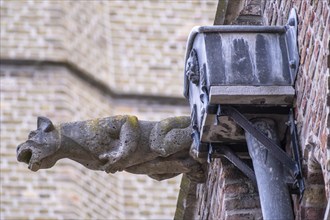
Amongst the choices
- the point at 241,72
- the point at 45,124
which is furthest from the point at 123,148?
the point at 241,72

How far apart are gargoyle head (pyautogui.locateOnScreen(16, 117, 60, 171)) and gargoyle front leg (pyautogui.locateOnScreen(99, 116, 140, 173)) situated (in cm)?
24

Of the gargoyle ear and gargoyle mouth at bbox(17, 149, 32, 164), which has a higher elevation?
the gargoyle ear

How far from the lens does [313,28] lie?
917cm

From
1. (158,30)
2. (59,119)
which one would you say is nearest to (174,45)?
(158,30)

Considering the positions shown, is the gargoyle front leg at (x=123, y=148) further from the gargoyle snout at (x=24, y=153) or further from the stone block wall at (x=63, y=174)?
the stone block wall at (x=63, y=174)

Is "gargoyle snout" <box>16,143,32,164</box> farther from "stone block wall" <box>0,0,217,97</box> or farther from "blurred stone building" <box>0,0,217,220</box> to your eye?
"stone block wall" <box>0,0,217,97</box>

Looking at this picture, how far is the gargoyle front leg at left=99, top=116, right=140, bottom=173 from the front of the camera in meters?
10.2

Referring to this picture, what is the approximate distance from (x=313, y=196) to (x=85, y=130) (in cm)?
152

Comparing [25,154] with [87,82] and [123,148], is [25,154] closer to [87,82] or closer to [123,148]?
[123,148]

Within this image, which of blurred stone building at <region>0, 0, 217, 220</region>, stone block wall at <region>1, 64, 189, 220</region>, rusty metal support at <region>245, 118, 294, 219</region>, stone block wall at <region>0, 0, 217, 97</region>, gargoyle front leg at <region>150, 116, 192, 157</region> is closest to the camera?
rusty metal support at <region>245, 118, 294, 219</region>

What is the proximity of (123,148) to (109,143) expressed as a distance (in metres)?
0.08

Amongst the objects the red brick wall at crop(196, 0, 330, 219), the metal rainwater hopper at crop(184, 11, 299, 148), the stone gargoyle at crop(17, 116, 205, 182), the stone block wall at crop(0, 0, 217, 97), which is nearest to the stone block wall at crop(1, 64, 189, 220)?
the stone block wall at crop(0, 0, 217, 97)

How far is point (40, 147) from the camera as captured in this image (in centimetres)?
1024

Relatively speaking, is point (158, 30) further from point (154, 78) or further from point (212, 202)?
point (212, 202)
